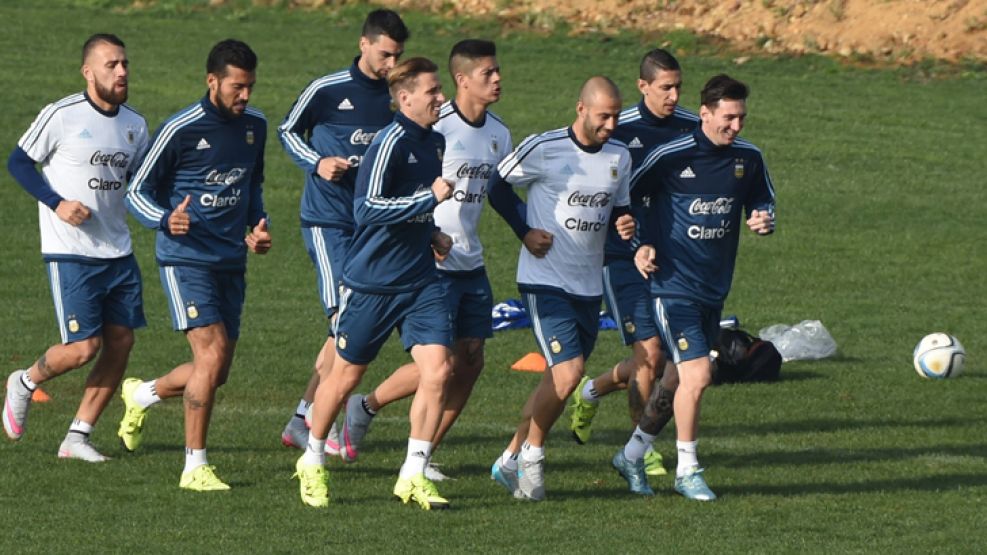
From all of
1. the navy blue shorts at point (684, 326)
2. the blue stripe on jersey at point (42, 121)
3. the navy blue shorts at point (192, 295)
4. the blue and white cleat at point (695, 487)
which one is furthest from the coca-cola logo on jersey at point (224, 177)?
the blue and white cleat at point (695, 487)

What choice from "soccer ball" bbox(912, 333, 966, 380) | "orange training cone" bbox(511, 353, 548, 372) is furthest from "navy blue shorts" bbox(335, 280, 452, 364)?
"soccer ball" bbox(912, 333, 966, 380)

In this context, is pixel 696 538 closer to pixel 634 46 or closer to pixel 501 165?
pixel 501 165

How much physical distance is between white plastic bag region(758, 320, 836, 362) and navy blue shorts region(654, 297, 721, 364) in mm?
5100

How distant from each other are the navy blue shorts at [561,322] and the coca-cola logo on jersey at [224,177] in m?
1.78

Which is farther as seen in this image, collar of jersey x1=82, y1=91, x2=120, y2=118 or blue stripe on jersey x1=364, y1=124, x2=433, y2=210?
collar of jersey x1=82, y1=91, x2=120, y2=118

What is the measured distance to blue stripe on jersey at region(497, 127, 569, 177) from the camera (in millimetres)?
11250

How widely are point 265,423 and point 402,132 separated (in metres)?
3.53

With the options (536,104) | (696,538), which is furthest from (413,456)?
(536,104)

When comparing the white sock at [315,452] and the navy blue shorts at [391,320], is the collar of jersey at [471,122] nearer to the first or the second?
the navy blue shorts at [391,320]

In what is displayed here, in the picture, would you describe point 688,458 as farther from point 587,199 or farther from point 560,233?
point 587,199

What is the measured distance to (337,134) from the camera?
1277 cm

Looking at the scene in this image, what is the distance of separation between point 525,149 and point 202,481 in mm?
2605

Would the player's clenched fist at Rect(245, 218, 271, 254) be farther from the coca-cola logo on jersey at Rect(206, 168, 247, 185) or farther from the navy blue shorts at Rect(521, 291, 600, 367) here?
the navy blue shorts at Rect(521, 291, 600, 367)

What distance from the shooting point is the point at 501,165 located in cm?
1137
